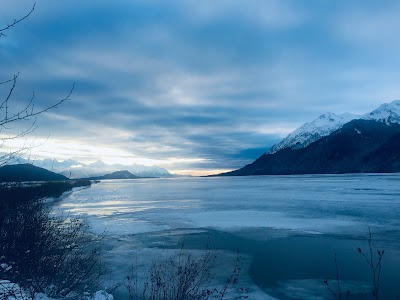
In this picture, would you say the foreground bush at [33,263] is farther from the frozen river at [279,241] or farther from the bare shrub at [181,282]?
the frozen river at [279,241]

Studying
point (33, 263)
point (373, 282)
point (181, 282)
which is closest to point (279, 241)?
point (373, 282)

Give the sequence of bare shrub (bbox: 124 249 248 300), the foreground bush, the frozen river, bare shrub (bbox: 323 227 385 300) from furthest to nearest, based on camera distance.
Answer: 1. the frozen river
2. the foreground bush
3. bare shrub (bbox: 124 249 248 300)
4. bare shrub (bbox: 323 227 385 300)

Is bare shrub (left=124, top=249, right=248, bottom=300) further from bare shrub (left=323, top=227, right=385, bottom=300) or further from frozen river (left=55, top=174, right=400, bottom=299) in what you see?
bare shrub (left=323, top=227, right=385, bottom=300)

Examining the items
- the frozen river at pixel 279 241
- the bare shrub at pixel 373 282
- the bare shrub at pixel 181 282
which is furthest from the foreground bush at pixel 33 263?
the bare shrub at pixel 373 282

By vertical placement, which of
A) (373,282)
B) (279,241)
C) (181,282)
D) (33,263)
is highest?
(33,263)

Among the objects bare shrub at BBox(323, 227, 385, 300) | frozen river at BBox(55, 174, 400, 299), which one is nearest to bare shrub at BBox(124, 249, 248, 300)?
frozen river at BBox(55, 174, 400, 299)

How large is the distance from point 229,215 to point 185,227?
4.91 meters

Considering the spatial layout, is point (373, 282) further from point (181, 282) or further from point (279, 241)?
point (181, 282)

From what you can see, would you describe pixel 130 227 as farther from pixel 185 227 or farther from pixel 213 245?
pixel 213 245

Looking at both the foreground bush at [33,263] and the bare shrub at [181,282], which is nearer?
the bare shrub at [181,282]

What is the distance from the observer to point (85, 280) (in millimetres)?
8367

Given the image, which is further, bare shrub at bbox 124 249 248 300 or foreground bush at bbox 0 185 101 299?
foreground bush at bbox 0 185 101 299

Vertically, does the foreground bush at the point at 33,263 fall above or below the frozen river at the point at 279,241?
above

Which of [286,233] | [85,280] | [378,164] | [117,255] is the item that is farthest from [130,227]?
[378,164]
